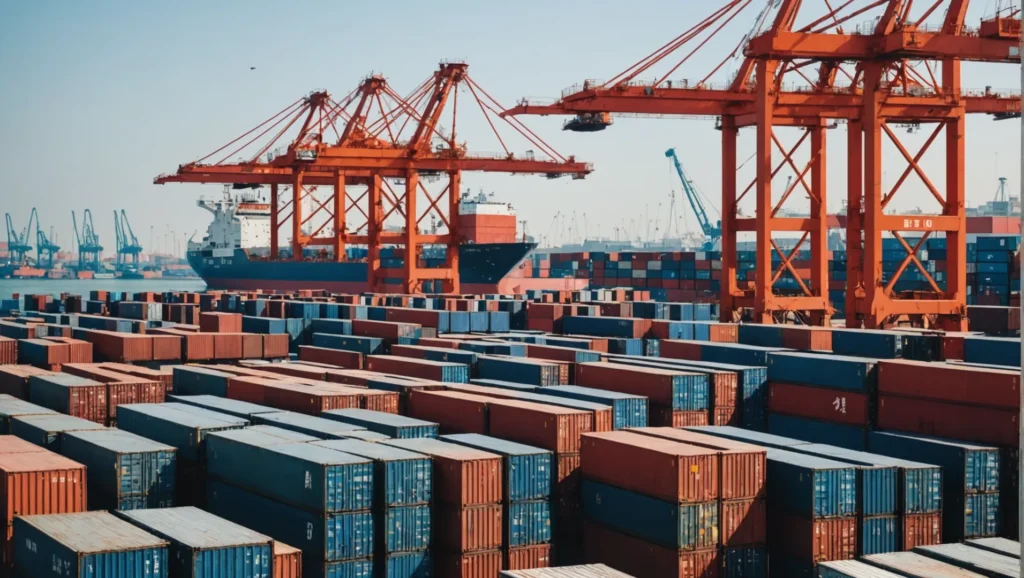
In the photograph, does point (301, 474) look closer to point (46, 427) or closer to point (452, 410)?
point (452, 410)

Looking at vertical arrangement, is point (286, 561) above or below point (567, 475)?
below

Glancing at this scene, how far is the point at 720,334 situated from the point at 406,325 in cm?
1055

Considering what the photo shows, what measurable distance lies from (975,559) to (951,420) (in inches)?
314

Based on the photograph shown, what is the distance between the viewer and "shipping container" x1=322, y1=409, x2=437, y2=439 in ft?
75.9

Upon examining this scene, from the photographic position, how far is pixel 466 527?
1927 centimetres

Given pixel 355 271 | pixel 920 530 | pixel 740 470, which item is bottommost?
pixel 920 530

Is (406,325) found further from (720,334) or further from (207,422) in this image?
(207,422)

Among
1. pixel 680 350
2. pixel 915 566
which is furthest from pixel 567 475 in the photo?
pixel 680 350

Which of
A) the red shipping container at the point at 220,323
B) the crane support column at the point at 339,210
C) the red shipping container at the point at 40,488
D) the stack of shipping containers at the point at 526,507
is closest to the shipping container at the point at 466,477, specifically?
the stack of shipping containers at the point at 526,507

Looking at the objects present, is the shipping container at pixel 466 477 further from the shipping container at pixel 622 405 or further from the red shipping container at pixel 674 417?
the red shipping container at pixel 674 417

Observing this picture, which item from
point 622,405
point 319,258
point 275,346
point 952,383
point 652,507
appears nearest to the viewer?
point 652,507

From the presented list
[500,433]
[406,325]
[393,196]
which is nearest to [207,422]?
[500,433]

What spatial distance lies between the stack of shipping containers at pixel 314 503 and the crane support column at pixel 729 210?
2728 centimetres

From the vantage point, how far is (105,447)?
21031 millimetres
